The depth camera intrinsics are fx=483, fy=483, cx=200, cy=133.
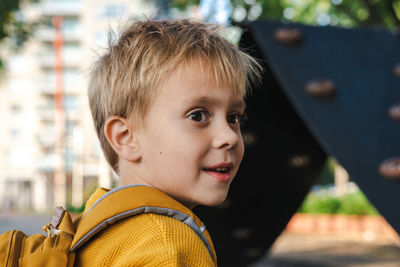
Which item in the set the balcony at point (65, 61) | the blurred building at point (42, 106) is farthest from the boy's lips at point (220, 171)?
the balcony at point (65, 61)

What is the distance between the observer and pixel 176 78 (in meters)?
1.09

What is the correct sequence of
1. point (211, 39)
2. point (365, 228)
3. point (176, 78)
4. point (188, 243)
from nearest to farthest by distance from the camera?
1. point (188, 243)
2. point (176, 78)
3. point (211, 39)
4. point (365, 228)

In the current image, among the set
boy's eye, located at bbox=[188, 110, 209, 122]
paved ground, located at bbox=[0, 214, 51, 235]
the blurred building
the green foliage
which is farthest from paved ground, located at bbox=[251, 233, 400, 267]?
the blurred building

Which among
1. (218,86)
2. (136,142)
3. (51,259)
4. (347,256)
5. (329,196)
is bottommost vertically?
(329,196)

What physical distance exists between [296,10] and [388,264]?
4198mm

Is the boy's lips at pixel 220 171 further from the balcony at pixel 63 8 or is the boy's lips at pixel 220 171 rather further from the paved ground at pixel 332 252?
the balcony at pixel 63 8

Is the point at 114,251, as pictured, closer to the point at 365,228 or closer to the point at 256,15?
the point at 256,15

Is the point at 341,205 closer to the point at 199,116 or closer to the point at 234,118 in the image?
the point at 234,118

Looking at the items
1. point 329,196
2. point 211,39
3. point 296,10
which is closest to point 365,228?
point 329,196

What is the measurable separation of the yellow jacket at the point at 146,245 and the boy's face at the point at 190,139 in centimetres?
10

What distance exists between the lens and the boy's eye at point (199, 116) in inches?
42.3

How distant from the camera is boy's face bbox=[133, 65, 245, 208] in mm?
1071

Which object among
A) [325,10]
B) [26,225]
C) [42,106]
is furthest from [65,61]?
[325,10]

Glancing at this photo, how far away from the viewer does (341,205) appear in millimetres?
12273
